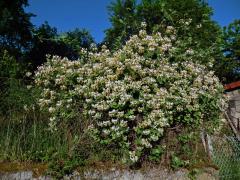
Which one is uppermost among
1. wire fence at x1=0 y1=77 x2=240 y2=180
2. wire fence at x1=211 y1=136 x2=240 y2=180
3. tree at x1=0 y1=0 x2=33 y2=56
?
tree at x1=0 y1=0 x2=33 y2=56

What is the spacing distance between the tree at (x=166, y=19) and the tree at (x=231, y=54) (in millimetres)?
1877

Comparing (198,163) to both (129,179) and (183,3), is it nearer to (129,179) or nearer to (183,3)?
(129,179)

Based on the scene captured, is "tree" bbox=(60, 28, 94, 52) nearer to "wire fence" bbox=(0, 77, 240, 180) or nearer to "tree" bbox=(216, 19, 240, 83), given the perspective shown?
"wire fence" bbox=(0, 77, 240, 180)

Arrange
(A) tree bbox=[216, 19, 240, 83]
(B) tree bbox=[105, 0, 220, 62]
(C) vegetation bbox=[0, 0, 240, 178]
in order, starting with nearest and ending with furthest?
(C) vegetation bbox=[0, 0, 240, 178] < (B) tree bbox=[105, 0, 220, 62] < (A) tree bbox=[216, 19, 240, 83]

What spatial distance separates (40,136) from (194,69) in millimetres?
3151

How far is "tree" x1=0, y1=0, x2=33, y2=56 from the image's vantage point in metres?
7.63

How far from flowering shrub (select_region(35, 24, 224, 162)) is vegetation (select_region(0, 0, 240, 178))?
0.05 feet

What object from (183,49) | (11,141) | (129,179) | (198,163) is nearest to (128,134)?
(129,179)

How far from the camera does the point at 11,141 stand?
5109 millimetres

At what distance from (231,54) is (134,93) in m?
9.15

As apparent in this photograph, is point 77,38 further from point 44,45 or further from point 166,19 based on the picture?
point 166,19

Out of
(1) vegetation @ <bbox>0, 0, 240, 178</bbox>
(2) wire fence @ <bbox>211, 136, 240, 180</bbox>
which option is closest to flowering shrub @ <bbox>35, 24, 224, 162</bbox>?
(1) vegetation @ <bbox>0, 0, 240, 178</bbox>

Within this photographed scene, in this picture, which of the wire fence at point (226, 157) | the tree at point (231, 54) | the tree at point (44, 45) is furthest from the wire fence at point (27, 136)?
the tree at point (231, 54)

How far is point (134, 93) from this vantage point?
603cm
